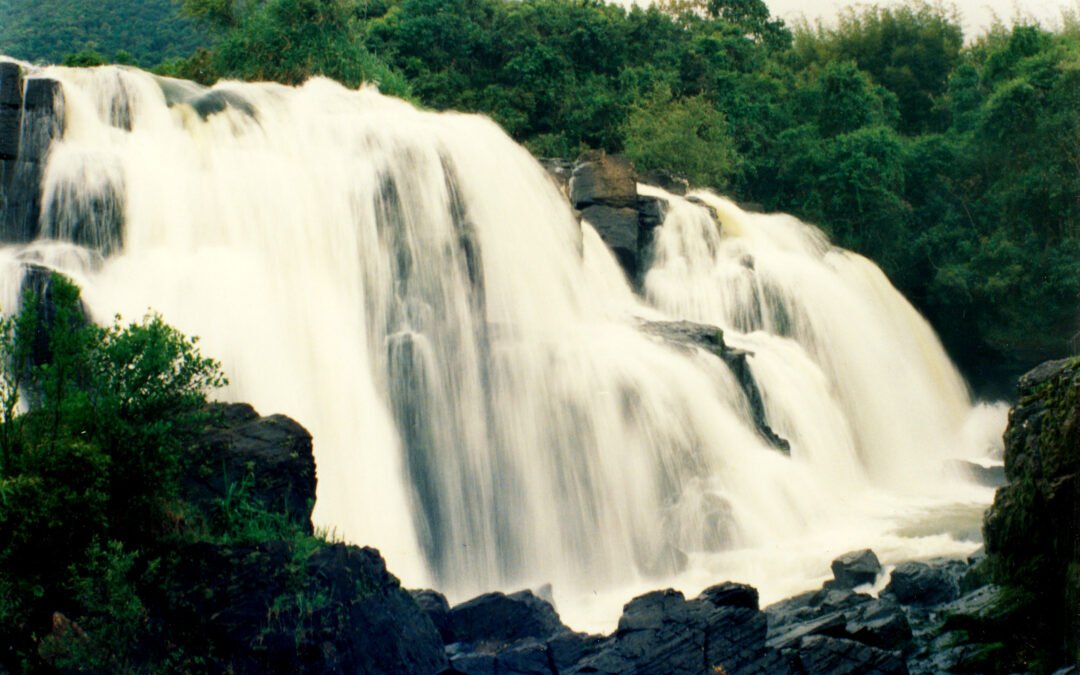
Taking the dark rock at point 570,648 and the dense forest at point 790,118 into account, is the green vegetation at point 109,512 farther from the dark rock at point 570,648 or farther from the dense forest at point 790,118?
the dense forest at point 790,118

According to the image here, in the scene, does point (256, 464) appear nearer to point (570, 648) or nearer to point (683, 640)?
point (570, 648)

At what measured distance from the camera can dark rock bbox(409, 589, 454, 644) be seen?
11.0 metres

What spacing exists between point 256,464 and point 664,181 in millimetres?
19484

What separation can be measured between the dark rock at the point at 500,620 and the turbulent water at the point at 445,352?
2.91 m

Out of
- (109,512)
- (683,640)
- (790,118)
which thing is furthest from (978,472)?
(109,512)

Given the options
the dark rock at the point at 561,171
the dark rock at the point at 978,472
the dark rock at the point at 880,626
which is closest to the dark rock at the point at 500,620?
the dark rock at the point at 880,626

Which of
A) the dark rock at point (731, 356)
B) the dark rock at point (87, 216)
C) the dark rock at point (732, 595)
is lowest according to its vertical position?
the dark rock at point (732, 595)

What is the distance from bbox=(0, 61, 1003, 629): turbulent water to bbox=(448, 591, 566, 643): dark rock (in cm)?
291

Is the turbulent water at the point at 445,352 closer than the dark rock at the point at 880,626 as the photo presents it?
No

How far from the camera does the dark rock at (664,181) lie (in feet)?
92.0

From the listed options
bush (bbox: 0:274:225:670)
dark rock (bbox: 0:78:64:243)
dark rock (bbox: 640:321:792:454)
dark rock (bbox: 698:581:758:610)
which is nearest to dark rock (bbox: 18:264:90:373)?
dark rock (bbox: 0:78:64:243)

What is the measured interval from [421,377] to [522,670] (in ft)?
23.9

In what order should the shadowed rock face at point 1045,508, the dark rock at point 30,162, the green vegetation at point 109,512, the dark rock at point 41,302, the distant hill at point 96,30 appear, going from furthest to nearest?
the distant hill at point 96,30
the dark rock at point 30,162
the dark rock at point 41,302
the shadowed rock face at point 1045,508
the green vegetation at point 109,512

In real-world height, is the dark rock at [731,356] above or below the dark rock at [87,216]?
below
